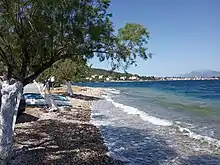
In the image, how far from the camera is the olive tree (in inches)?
354

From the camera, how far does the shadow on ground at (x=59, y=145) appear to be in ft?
36.1

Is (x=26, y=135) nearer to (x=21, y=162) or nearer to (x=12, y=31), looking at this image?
(x=21, y=162)

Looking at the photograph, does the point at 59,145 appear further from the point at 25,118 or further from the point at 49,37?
the point at 25,118

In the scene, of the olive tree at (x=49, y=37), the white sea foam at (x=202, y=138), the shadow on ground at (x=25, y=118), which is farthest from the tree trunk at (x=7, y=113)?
the white sea foam at (x=202, y=138)

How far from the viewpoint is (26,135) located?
15297mm

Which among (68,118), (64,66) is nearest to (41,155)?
(68,118)

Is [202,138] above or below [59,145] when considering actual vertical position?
below

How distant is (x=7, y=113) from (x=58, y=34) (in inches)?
116

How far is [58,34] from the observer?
Result: 9227 mm

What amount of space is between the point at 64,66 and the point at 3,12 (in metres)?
23.4

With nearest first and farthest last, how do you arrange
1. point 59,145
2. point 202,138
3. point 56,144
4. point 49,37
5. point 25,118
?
1. point 49,37
2. point 59,145
3. point 56,144
4. point 202,138
5. point 25,118

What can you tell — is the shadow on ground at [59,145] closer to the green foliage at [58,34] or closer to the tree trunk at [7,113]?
the tree trunk at [7,113]

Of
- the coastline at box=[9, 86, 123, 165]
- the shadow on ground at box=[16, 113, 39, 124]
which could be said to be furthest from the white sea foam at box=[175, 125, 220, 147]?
the shadow on ground at box=[16, 113, 39, 124]

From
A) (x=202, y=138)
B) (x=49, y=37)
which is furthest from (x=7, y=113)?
(x=202, y=138)
